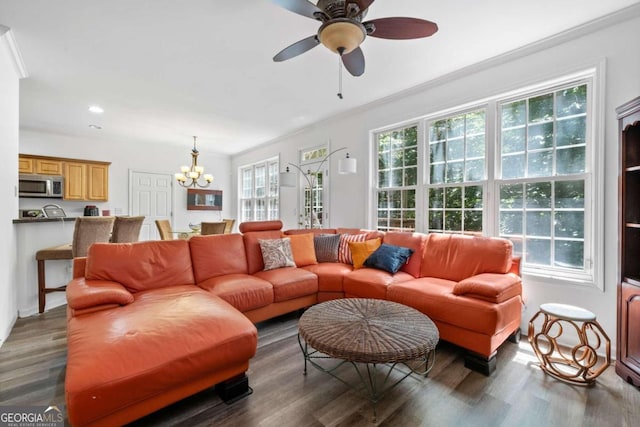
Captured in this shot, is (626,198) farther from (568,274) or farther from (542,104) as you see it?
(542,104)

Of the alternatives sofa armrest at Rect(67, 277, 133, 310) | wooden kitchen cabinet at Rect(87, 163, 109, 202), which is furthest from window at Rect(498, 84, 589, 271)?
wooden kitchen cabinet at Rect(87, 163, 109, 202)

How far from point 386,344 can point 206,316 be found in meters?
1.12

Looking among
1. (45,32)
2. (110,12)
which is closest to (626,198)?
(110,12)

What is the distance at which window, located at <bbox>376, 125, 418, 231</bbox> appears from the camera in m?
3.70

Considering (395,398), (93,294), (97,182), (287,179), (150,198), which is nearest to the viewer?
(395,398)

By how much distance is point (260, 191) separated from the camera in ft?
21.9

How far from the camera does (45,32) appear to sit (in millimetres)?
2389

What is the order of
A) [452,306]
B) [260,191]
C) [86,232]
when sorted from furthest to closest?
[260,191] < [86,232] < [452,306]

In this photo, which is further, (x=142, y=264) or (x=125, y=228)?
(x=125, y=228)

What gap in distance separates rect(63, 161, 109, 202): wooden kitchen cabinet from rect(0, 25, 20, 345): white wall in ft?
8.91

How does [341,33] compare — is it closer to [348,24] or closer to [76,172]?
[348,24]

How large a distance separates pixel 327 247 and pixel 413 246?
3.56 ft

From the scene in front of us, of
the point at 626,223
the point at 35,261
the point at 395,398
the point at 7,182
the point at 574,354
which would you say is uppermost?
the point at 7,182

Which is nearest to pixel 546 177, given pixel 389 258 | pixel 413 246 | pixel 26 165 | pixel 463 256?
pixel 463 256
